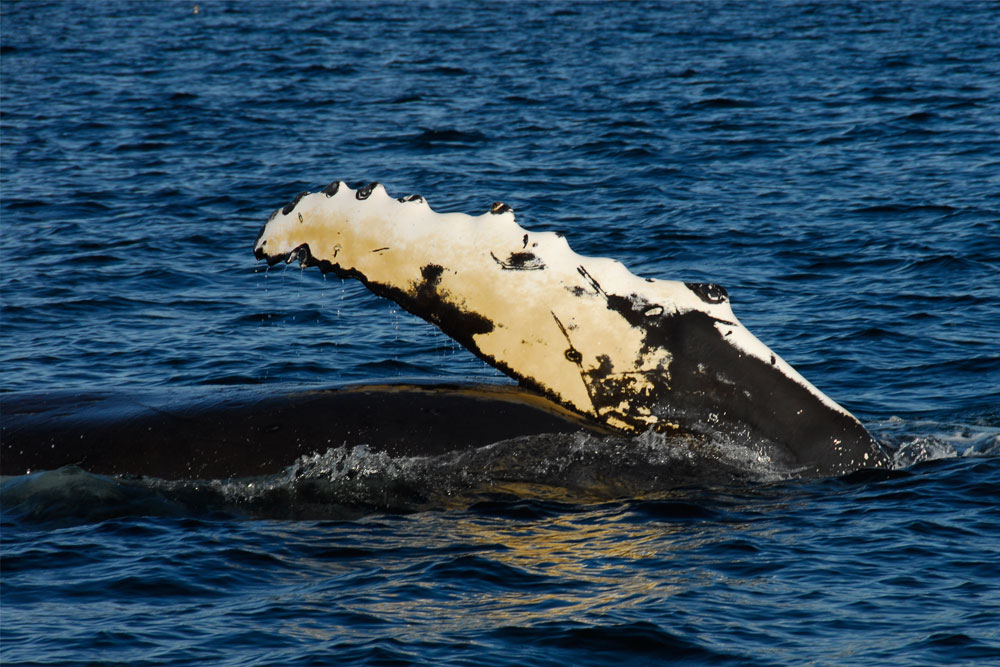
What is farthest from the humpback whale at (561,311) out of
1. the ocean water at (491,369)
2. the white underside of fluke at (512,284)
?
the ocean water at (491,369)

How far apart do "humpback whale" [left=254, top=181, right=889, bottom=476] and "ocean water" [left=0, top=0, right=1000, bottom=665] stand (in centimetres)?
44

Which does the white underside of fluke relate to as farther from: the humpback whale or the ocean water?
the ocean water

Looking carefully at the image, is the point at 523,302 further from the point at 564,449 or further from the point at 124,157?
the point at 124,157

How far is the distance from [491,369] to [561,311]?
16.2ft

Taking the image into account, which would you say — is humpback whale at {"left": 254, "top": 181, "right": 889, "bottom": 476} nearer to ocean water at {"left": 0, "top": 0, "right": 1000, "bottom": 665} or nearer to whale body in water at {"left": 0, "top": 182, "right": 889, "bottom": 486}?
whale body in water at {"left": 0, "top": 182, "right": 889, "bottom": 486}

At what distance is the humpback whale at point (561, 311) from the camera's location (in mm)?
8648

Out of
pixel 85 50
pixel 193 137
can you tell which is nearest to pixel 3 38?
pixel 85 50

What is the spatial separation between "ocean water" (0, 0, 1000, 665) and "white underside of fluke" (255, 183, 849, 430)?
606 mm

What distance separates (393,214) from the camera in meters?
8.78

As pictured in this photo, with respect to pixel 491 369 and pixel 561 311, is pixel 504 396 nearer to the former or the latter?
pixel 561 311

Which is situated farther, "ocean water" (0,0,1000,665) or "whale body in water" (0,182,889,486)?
"whale body in water" (0,182,889,486)

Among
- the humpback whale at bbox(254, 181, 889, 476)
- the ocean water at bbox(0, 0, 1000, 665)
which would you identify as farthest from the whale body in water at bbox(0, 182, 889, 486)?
the ocean water at bbox(0, 0, 1000, 665)

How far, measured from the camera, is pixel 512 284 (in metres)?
8.66

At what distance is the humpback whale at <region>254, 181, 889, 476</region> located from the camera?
8.65 metres
